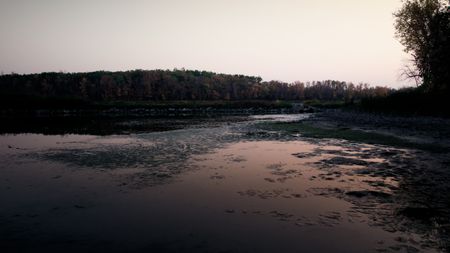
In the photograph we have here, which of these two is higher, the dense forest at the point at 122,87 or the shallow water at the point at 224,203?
the dense forest at the point at 122,87

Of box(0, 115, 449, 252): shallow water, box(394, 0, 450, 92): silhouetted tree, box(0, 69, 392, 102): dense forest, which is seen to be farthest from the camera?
box(0, 69, 392, 102): dense forest

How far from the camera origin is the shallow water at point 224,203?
6582 mm

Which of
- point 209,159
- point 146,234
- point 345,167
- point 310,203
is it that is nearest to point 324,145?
point 345,167

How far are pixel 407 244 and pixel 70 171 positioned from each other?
42.5 feet

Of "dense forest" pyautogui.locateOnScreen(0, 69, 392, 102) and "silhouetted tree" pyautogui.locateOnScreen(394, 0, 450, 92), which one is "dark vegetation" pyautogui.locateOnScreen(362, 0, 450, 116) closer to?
"silhouetted tree" pyautogui.locateOnScreen(394, 0, 450, 92)

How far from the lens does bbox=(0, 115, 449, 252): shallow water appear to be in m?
6.58

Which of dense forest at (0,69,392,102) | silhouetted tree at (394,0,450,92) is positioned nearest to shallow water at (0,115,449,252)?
silhouetted tree at (394,0,450,92)

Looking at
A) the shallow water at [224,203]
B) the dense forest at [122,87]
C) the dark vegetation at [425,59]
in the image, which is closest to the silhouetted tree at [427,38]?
the dark vegetation at [425,59]

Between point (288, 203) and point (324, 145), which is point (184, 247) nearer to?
point (288, 203)

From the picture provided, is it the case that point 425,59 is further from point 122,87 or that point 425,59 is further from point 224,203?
point 122,87

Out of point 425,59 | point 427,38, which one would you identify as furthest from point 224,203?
point 427,38

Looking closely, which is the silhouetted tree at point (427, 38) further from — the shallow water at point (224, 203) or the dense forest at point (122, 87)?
the dense forest at point (122, 87)

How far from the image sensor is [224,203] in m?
9.30

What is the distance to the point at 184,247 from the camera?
20.8ft
